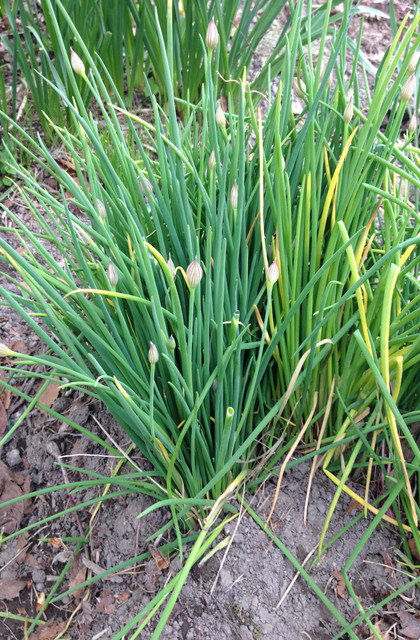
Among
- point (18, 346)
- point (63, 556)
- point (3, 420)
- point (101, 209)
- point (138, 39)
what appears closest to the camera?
point (101, 209)

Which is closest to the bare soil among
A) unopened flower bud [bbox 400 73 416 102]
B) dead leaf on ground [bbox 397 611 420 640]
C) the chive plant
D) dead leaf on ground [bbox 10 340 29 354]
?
dead leaf on ground [bbox 397 611 420 640]

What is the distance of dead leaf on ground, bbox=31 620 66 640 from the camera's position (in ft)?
3.91

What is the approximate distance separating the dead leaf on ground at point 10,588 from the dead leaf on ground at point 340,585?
70 centimetres

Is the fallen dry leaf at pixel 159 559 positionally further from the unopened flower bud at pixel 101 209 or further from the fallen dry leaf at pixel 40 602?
the unopened flower bud at pixel 101 209

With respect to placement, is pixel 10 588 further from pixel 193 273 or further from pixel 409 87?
pixel 409 87

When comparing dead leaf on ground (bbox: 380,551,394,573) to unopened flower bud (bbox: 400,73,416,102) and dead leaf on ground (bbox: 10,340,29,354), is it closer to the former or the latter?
unopened flower bud (bbox: 400,73,416,102)

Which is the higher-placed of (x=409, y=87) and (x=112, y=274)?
(x=409, y=87)

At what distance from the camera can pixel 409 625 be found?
42.3 inches

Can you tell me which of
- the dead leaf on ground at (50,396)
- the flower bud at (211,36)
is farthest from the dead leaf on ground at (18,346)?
the flower bud at (211,36)

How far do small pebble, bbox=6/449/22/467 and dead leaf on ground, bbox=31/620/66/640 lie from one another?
1.37ft

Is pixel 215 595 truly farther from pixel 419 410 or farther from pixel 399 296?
pixel 399 296

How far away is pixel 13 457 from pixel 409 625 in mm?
1012

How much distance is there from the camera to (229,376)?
113 cm

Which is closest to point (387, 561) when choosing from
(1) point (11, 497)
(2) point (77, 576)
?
(2) point (77, 576)
